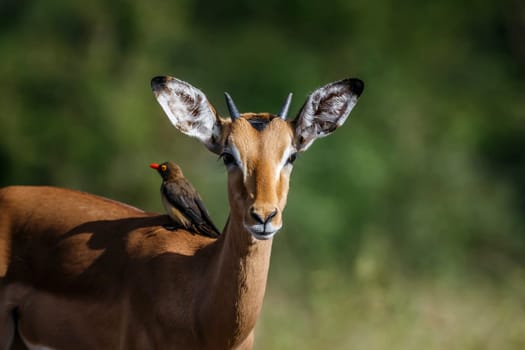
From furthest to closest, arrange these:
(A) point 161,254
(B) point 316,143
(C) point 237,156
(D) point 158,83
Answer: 1. (B) point 316,143
2. (A) point 161,254
3. (D) point 158,83
4. (C) point 237,156

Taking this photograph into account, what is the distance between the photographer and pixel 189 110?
229 inches

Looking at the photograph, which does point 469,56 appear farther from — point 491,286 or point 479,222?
point 491,286

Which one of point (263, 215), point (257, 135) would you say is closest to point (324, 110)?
point (257, 135)

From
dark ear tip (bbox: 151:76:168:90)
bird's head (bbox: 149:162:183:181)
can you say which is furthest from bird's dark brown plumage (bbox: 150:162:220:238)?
dark ear tip (bbox: 151:76:168:90)

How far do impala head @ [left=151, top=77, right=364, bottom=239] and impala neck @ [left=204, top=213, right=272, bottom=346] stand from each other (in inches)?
5.4

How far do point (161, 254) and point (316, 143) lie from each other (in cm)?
806

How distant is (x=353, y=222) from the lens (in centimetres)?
1378

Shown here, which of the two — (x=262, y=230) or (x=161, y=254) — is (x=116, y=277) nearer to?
(x=161, y=254)

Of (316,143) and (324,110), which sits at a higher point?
(324,110)

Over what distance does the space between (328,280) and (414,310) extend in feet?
2.78

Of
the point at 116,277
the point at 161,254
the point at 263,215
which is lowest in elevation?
the point at 116,277

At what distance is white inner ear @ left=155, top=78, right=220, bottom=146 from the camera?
579 centimetres

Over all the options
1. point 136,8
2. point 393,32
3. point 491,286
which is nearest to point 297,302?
point 491,286

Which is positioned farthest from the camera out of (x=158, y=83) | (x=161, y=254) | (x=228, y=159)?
(x=161, y=254)
